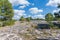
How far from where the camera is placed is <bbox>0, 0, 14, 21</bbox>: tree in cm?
2933

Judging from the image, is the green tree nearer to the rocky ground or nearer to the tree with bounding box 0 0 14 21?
the tree with bounding box 0 0 14 21

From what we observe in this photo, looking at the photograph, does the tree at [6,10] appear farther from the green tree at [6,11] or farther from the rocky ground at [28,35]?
the rocky ground at [28,35]

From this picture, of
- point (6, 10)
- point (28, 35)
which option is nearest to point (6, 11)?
point (6, 10)

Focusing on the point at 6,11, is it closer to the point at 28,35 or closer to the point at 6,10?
the point at 6,10

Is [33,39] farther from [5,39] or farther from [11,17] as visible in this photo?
[11,17]

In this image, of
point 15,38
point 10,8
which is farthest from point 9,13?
point 15,38

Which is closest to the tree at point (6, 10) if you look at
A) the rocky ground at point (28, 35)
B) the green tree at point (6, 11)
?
the green tree at point (6, 11)

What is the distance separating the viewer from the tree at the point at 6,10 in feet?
96.2

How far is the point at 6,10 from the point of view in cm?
3039

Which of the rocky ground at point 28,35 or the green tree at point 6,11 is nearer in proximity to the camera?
the rocky ground at point 28,35

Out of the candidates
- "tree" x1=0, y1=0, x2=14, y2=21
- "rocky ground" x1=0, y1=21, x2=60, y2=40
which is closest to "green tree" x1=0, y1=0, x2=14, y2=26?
"tree" x1=0, y1=0, x2=14, y2=21

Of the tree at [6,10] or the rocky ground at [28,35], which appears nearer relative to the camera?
the rocky ground at [28,35]

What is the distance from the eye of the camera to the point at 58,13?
29688mm

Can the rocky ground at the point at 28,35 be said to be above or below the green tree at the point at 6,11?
below
